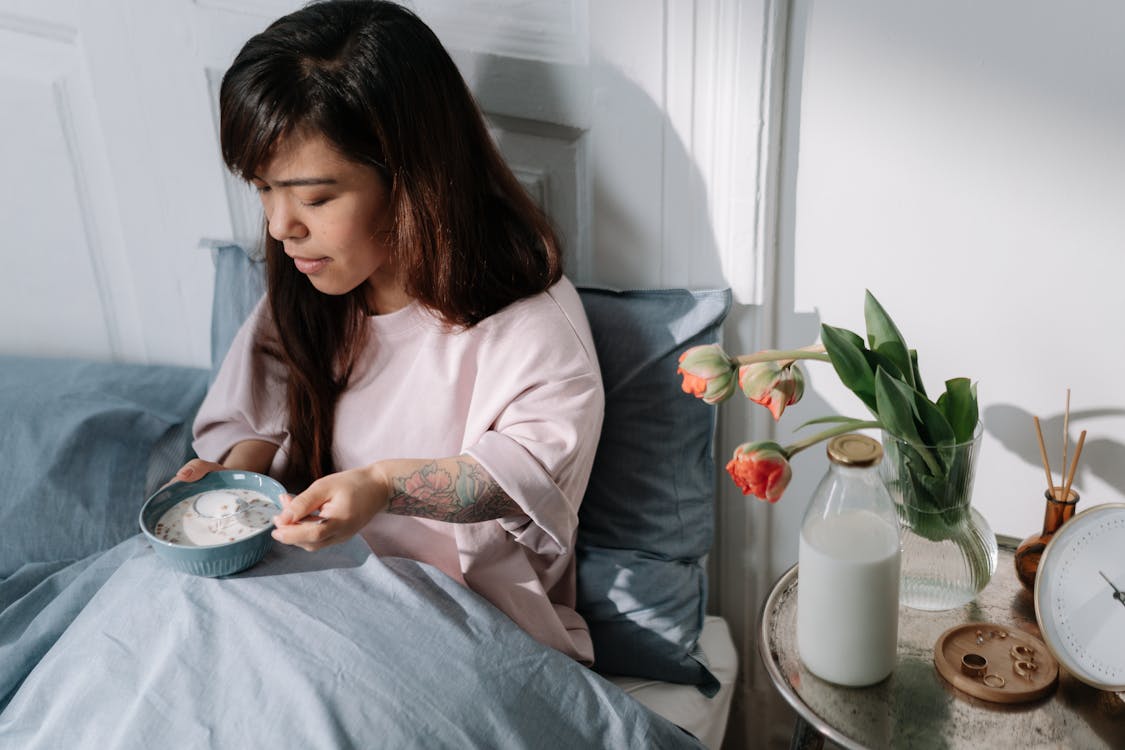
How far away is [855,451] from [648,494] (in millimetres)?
369

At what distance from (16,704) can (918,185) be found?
106 cm

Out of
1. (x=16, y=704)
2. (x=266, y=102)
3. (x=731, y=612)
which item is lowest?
(x=731, y=612)

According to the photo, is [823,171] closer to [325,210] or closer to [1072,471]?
[1072,471]

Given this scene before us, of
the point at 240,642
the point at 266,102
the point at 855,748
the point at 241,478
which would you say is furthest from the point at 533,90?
the point at 855,748

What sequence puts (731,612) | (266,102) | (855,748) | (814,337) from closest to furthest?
(855,748)
(266,102)
(814,337)
(731,612)

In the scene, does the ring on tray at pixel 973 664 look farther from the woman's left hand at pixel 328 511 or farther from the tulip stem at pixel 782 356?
the woman's left hand at pixel 328 511

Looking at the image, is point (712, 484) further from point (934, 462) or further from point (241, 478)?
point (241, 478)

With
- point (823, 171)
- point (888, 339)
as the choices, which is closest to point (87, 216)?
point (823, 171)

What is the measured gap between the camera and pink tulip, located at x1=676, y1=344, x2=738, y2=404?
1000 mm

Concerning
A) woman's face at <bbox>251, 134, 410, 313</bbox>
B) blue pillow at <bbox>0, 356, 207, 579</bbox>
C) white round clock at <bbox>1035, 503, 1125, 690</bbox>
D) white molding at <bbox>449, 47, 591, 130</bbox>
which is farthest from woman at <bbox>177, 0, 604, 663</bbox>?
white round clock at <bbox>1035, 503, 1125, 690</bbox>

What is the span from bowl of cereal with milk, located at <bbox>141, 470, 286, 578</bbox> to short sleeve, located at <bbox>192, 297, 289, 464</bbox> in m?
0.11

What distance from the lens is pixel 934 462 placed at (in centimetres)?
102

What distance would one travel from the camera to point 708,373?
999mm

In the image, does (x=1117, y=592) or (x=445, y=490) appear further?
(x=445, y=490)
